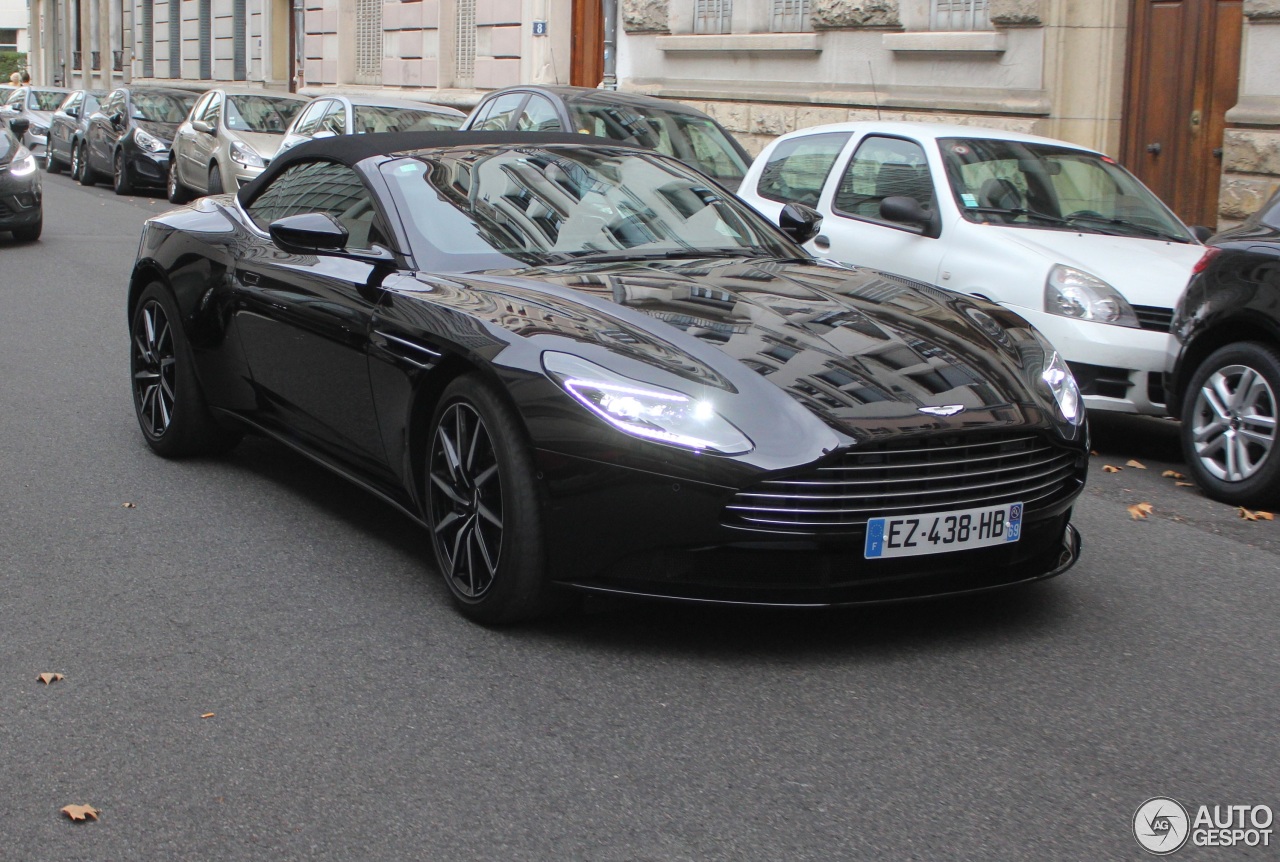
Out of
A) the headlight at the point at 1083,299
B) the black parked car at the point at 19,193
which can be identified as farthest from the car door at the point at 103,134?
the headlight at the point at 1083,299

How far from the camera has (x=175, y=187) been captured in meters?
22.9

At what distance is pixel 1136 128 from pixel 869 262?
758 centimetres

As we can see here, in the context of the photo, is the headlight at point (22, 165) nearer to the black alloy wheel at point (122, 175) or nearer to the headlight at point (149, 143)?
the headlight at point (149, 143)

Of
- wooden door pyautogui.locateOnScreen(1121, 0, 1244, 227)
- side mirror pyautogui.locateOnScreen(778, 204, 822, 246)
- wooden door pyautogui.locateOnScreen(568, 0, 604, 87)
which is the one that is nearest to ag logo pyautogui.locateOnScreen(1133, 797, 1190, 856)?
side mirror pyautogui.locateOnScreen(778, 204, 822, 246)

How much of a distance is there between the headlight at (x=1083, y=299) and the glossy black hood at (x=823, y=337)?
8.19 feet

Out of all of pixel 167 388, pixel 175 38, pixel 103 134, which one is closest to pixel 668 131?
pixel 167 388

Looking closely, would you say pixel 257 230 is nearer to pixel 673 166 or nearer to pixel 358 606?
pixel 673 166

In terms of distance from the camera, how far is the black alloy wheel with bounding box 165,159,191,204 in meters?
22.7

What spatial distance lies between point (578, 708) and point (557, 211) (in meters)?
2.15

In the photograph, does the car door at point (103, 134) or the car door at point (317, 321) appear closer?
the car door at point (317, 321)

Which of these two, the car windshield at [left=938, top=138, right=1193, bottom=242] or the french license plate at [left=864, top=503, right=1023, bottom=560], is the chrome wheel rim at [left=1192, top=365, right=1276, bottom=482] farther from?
the french license plate at [left=864, top=503, right=1023, bottom=560]

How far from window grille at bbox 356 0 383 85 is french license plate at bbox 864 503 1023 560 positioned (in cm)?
2937

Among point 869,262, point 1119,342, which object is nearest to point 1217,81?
A: point 869,262

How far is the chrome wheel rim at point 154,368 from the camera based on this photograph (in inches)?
270
